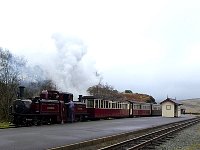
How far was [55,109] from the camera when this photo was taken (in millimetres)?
27953

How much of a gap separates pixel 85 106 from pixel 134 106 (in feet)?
60.7

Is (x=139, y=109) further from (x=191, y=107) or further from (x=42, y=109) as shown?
(x=191, y=107)

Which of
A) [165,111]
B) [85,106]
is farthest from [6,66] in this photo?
[165,111]

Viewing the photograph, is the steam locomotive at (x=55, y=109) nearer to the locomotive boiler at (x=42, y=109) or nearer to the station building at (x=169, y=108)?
the locomotive boiler at (x=42, y=109)

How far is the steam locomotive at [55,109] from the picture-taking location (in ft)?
81.9

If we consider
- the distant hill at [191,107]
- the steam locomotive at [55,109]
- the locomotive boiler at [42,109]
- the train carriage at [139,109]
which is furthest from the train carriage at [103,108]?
the distant hill at [191,107]

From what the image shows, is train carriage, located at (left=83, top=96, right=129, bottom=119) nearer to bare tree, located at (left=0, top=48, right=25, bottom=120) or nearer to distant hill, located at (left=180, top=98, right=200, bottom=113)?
bare tree, located at (left=0, top=48, right=25, bottom=120)

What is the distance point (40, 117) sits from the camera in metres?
26.3

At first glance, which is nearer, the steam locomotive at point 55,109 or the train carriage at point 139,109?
the steam locomotive at point 55,109

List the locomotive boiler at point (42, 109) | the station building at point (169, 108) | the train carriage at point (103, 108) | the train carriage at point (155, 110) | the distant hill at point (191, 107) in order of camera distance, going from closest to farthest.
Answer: the locomotive boiler at point (42, 109)
the train carriage at point (103, 108)
the station building at point (169, 108)
the train carriage at point (155, 110)
the distant hill at point (191, 107)

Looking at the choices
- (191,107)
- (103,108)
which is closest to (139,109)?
(103,108)

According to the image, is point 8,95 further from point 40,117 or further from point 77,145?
point 77,145

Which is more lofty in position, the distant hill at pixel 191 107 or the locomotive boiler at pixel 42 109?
the locomotive boiler at pixel 42 109

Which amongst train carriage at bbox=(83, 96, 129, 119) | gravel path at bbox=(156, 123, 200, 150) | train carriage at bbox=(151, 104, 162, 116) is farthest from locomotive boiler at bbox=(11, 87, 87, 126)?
train carriage at bbox=(151, 104, 162, 116)
